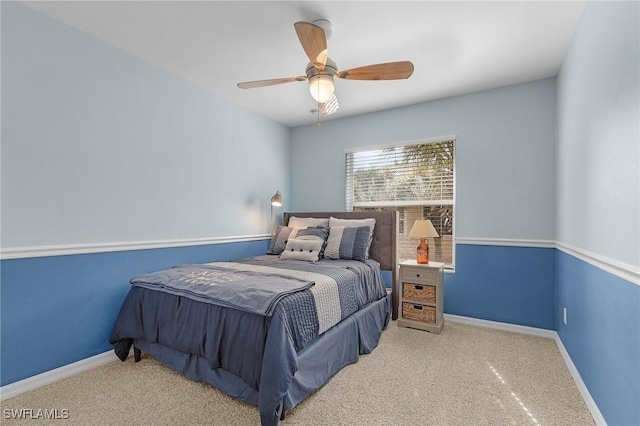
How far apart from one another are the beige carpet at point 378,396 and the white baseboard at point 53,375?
5cm

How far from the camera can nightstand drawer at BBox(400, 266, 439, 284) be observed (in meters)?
2.96

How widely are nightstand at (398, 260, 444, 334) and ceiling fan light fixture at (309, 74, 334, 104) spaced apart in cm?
187

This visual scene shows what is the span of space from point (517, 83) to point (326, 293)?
2885 millimetres

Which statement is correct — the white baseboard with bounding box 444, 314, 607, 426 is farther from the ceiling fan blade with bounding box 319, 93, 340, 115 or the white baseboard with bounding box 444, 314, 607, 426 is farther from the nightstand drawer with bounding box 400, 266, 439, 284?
the ceiling fan blade with bounding box 319, 93, 340, 115

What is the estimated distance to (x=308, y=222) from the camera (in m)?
3.72

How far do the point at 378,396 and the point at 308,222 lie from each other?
2.17 metres

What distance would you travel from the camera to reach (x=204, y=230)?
3.22 metres

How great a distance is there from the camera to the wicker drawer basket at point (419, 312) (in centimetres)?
296

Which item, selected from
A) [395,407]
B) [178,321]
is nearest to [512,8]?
[395,407]

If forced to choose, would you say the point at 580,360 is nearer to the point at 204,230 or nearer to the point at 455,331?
the point at 455,331

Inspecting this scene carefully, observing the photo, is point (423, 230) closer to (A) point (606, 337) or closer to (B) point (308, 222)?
(B) point (308, 222)

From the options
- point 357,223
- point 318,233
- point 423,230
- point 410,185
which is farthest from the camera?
point 410,185

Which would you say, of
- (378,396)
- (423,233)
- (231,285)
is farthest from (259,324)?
(423,233)

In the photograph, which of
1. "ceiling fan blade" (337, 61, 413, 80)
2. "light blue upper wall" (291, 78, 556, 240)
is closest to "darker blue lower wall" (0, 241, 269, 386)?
"ceiling fan blade" (337, 61, 413, 80)
